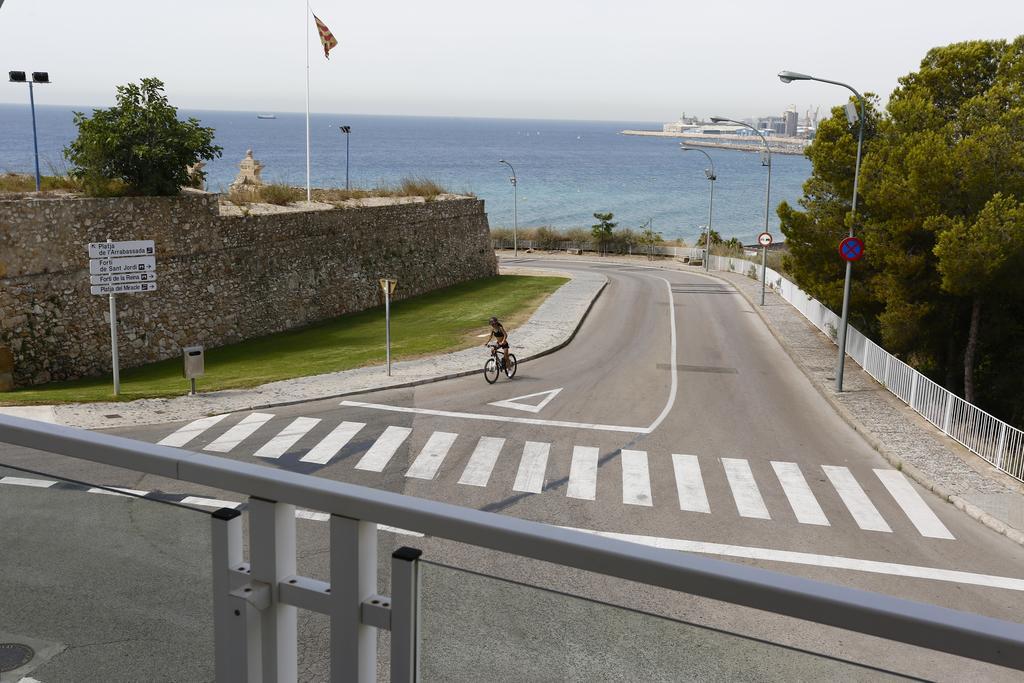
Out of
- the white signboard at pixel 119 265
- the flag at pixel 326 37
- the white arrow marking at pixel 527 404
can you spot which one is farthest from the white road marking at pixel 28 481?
the flag at pixel 326 37

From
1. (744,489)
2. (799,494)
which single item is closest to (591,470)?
(744,489)

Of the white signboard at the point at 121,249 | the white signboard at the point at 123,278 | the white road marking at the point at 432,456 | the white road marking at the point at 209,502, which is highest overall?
the white road marking at the point at 209,502

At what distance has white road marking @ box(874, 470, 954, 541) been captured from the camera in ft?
51.8

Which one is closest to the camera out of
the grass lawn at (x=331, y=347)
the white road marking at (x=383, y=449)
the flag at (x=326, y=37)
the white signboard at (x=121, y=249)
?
Answer: the white road marking at (x=383, y=449)

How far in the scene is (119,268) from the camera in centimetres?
2309

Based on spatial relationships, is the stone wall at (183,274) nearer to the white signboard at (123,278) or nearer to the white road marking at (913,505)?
the white signboard at (123,278)

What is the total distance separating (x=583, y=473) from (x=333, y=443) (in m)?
5.47

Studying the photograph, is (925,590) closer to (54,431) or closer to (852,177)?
(54,431)

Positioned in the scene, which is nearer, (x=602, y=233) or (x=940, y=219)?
(x=940, y=219)

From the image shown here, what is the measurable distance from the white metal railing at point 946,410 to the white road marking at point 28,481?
1975cm

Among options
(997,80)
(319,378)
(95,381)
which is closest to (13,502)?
(319,378)

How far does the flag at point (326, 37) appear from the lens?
41.4 metres

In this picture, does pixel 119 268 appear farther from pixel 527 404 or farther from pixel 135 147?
pixel 527 404

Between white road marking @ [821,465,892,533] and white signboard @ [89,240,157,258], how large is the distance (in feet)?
55.9
